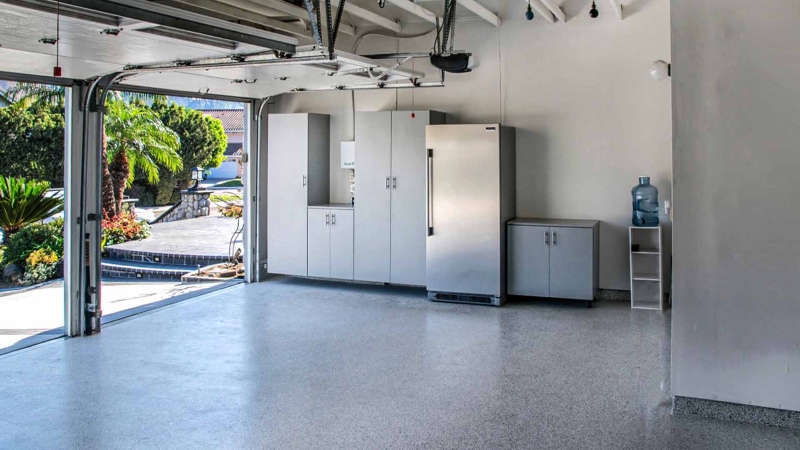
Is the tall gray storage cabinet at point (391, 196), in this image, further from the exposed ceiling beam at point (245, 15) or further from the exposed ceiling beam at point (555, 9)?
the exposed ceiling beam at point (245, 15)

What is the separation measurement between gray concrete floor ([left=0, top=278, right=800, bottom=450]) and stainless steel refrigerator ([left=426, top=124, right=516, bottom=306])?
394mm

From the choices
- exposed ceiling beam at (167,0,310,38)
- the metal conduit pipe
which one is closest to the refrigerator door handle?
the metal conduit pipe

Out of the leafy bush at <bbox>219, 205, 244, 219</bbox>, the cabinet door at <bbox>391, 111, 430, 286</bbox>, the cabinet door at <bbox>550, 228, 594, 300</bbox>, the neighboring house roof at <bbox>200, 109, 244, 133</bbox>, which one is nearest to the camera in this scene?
the cabinet door at <bbox>550, 228, 594, 300</bbox>

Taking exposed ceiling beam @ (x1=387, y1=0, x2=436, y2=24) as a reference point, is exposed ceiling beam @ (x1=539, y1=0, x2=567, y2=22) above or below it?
above

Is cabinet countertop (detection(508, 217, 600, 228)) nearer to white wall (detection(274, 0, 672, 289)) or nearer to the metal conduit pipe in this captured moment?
white wall (detection(274, 0, 672, 289))

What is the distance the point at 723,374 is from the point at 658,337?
6.13ft

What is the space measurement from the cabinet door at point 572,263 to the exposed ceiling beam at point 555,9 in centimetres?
216

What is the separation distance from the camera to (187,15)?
11.8 feet

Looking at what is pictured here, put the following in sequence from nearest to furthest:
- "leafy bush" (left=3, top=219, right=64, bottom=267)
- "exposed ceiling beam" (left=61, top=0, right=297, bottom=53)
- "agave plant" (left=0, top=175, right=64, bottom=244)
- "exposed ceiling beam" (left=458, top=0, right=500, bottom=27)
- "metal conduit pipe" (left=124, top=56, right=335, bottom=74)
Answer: "exposed ceiling beam" (left=61, top=0, right=297, bottom=53) < "metal conduit pipe" (left=124, top=56, right=335, bottom=74) < "exposed ceiling beam" (left=458, top=0, right=500, bottom=27) < "agave plant" (left=0, top=175, right=64, bottom=244) < "leafy bush" (left=3, top=219, right=64, bottom=267)

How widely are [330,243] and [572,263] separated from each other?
2.80 m

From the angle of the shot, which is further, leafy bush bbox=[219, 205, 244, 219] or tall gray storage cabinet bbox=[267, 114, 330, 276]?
leafy bush bbox=[219, 205, 244, 219]

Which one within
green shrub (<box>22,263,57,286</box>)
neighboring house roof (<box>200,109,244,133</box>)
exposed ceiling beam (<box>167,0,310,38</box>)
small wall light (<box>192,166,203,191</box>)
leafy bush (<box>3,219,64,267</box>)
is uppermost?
neighboring house roof (<box>200,109,244,133</box>)

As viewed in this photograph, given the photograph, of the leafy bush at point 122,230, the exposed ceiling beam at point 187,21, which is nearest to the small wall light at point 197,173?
the leafy bush at point 122,230

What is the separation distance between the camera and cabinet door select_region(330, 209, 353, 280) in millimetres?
7832
